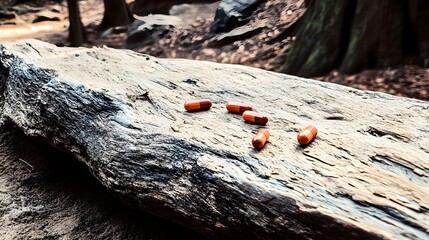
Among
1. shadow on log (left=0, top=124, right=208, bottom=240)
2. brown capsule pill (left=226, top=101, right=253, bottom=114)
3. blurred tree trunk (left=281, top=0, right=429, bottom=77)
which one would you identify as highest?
brown capsule pill (left=226, top=101, right=253, bottom=114)

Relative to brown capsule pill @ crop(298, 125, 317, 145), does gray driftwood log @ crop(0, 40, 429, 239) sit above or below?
below

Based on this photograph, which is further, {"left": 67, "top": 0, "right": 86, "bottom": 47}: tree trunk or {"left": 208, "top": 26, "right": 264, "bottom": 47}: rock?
{"left": 67, "top": 0, "right": 86, "bottom": 47}: tree trunk

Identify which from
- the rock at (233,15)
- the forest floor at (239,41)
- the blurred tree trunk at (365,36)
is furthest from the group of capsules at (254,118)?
the rock at (233,15)

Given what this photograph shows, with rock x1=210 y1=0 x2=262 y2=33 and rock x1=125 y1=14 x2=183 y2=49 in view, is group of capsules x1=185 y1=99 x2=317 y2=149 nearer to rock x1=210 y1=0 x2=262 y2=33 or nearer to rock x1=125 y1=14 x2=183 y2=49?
rock x1=210 y1=0 x2=262 y2=33

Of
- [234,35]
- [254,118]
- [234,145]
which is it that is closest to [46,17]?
[234,35]

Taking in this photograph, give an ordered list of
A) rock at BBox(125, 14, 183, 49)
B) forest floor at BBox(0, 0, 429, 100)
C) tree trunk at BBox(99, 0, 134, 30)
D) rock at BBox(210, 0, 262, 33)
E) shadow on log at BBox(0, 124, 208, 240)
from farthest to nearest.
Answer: tree trunk at BBox(99, 0, 134, 30)
rock at BBox(125, 14, 183, 49)
rock at BBox(210, 0, 262, 33)
forest floor at BBox(0, 0, 429, 100)
shadow on log at BBox(0, 124, 208, 240)

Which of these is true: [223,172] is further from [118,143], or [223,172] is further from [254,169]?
[118,143]

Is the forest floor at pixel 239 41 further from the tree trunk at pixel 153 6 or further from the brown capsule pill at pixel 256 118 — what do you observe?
the brown capsule pill at pixel 256 118

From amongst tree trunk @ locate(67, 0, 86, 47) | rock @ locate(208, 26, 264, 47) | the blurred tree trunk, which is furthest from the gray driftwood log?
tree trunk @ locate(67, 0, 86, 47)
